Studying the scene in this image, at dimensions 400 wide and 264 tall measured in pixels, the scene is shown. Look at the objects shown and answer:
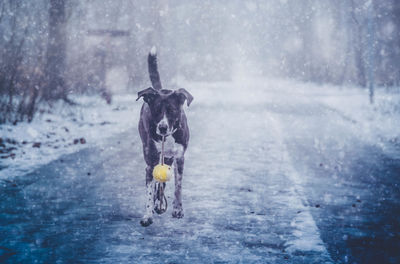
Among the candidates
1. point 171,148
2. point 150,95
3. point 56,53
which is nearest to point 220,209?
point 171,148

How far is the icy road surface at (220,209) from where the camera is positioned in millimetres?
3838

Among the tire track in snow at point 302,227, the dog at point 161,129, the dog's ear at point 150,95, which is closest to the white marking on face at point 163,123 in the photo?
the dog at point 161,129

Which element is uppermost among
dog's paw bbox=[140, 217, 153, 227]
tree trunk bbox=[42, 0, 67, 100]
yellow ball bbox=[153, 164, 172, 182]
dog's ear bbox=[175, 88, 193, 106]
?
tree trunk bbox=[42, 0, 67, 100]

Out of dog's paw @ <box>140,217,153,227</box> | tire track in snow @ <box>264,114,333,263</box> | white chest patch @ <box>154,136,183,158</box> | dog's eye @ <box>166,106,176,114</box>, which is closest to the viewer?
dog's eye @ <box>166,106,176,114</box>

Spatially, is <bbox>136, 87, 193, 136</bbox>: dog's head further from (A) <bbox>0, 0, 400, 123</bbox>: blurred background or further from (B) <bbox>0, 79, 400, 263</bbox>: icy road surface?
(A) <bbox>0, 0, 400, 123</bbox>: blurred background

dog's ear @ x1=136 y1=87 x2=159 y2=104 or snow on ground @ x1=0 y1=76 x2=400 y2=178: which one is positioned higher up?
A: dog's ear @ x1=136 y1=87 x2=159 y2=104

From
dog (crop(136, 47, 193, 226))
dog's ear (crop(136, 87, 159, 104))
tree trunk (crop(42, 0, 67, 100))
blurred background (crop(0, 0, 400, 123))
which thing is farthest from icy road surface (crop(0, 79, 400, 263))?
tree trunk (crop(42, 0, 67, 100))

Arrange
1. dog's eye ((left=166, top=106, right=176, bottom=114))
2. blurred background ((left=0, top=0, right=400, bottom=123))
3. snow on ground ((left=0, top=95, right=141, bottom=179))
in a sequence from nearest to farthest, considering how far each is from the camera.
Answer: dog's eye ((left=166, top=106, right=176, bottom=114))
snow on ground ((left=0, top=95, right=141, bottom=179))
blurred background ((left=0, top=0, right=400, bottom=123))

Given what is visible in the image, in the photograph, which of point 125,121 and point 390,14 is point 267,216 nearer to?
point 125,121

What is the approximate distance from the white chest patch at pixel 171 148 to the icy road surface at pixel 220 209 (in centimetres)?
86

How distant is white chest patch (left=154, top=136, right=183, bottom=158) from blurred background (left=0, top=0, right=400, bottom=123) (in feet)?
27.5

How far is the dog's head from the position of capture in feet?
12.1

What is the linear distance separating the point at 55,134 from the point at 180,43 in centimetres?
Result: 4636

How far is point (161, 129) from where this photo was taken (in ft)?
12.0
